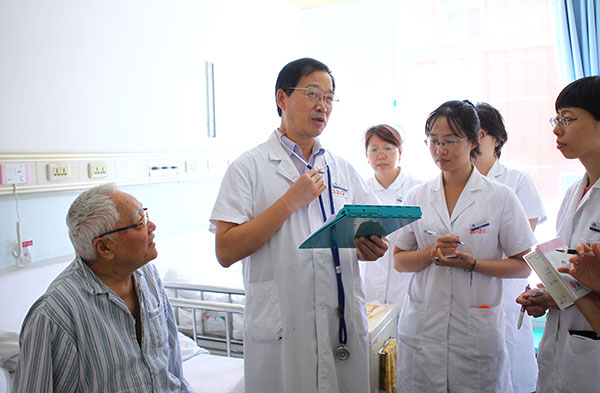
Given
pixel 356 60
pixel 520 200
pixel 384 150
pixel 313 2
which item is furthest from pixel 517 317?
pixel 313 2

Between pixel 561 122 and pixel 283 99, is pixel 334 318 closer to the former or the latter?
pixel 283 99

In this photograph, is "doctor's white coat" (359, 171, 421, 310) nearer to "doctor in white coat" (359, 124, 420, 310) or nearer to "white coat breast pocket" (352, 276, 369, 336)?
"doctor in white coat" (359, 124, 420, 310)

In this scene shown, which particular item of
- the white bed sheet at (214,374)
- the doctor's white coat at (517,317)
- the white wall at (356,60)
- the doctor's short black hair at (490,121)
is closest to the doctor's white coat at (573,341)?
the doctor's white coat at (517,317)

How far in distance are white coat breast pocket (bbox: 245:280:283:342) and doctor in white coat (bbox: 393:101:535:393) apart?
634 mm

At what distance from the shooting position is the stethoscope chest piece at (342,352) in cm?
154

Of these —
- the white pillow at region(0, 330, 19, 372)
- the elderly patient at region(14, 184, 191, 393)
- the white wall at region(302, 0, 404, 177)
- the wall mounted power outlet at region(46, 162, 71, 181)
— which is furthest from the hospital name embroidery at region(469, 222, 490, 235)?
the white wall at region(302, 0, 404, 177)

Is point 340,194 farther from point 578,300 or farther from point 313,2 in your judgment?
point 313,2

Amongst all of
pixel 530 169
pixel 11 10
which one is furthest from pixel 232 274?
pixel 530 169

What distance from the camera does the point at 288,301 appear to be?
4.92 feet

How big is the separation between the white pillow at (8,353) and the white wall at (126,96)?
14.5 inches

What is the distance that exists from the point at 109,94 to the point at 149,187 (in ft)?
1.97

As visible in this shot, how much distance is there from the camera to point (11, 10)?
81.6 inches

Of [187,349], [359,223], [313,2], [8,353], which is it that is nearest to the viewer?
[359,223]

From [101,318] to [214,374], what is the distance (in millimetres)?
804
